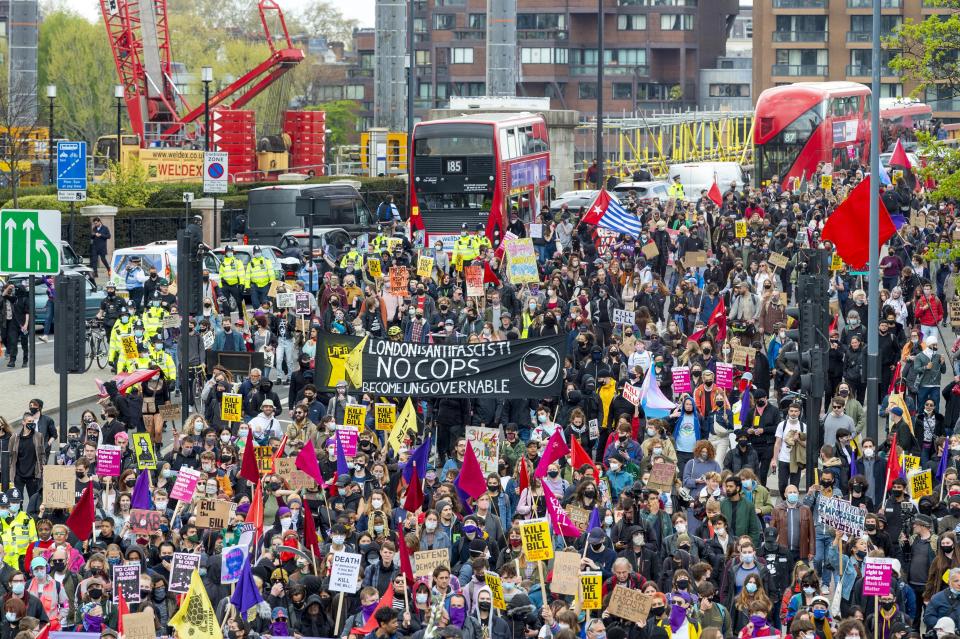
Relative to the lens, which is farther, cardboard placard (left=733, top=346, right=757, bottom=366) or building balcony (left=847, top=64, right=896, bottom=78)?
building balcony (left=847, top=64, right=896, bottom=78)

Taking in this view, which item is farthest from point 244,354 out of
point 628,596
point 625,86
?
point 625,86

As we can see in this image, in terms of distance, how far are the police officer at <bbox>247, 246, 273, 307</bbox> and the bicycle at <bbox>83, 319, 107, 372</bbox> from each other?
2627mm

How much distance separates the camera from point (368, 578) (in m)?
16.1

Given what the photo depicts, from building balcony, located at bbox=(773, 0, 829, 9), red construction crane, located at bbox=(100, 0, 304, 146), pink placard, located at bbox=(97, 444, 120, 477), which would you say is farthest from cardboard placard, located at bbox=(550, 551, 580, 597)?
building balcony, located at bbox=(773, 0, 829, 9)

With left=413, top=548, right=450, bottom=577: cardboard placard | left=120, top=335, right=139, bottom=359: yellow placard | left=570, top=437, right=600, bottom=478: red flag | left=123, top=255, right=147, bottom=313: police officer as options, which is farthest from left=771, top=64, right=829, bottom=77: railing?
left=413, top=548, right=450, bottom=577: cardboard placard

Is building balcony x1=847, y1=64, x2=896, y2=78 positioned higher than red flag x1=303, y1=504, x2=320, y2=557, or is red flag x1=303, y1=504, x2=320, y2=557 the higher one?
building balcony x1=847, y1=64, x2=896, y2=78

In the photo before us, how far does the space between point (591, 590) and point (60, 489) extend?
5.69 meters

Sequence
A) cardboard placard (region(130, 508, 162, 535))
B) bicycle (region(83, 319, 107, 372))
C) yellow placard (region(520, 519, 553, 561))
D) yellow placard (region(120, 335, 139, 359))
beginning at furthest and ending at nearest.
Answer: bicycle (region(83, 319, 107, 372)) → yellow placard (region(120, 335, 139, 359)) → cardboard placard (region(130, 508, 162, 535)) → yellow placard (region(520, 519, 553, 561))

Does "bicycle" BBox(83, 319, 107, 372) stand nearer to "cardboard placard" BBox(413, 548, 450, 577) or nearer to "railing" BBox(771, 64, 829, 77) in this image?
"cardboard placard" BBox(413, 548, 450, 577)

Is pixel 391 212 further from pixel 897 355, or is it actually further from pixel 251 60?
pixel 251 60

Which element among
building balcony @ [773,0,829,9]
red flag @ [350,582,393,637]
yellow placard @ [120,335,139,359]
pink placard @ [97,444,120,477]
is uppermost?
building balcony @ [773,0,829,9]

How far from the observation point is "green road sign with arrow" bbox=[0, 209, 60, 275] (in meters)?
19.9

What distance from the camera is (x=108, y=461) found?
62.5ft

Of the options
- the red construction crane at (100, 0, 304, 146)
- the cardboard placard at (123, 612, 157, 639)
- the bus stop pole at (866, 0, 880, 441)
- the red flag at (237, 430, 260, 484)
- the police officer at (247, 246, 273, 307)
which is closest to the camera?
the cardboard placard at (123, 612, 157, 639)
